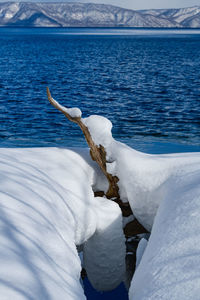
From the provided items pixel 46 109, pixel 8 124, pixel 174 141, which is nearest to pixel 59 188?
pixel 174 141

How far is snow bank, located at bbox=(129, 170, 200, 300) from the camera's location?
256 centimetres

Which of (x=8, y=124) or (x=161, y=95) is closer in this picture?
(x=8, y=124)

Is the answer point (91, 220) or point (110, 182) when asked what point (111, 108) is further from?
point (91, 220)

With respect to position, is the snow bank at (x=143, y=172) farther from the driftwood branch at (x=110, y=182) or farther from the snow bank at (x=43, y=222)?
the snow bank at (x=43, y=222)

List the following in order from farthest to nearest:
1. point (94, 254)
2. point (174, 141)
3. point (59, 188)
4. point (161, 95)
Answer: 1. point (161, 95)
2. point (174, 141)
3. point (94, 254)
4. point (59, 188)

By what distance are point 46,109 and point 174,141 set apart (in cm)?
833

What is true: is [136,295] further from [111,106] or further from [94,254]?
[111,106]

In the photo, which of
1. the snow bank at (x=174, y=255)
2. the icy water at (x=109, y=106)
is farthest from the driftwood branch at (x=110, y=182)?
the icy water at (x=109, y=106)

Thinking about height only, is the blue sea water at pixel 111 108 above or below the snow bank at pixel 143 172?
below

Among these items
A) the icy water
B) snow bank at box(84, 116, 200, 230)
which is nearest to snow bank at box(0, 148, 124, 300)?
snow bank at box(84, 116, 200, 230)

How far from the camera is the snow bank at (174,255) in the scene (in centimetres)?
256

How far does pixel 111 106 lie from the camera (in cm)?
2038

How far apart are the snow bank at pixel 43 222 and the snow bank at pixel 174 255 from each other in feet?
1.86

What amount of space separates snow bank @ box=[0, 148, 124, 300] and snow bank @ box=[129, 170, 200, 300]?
1.86 ft
